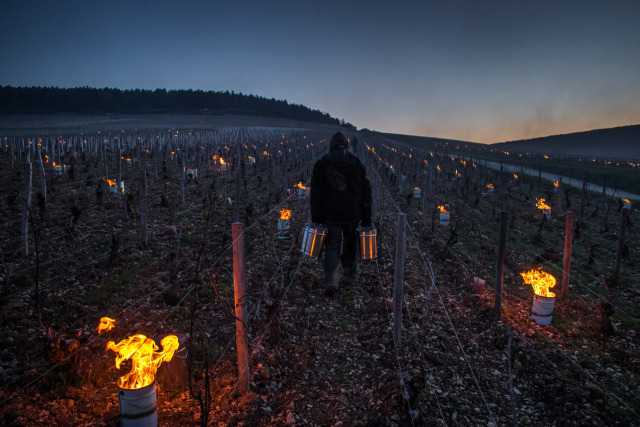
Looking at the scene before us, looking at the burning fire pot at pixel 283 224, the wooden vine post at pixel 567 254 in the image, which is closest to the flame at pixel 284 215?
the burning fire pot at pixel 283 224

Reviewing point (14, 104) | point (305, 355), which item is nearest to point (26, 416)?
point (305, 355)

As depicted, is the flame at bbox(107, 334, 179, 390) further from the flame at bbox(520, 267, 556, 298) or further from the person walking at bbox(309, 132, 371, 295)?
the flame at bbox(520, 267, 556, 298)

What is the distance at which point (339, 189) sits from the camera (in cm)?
513

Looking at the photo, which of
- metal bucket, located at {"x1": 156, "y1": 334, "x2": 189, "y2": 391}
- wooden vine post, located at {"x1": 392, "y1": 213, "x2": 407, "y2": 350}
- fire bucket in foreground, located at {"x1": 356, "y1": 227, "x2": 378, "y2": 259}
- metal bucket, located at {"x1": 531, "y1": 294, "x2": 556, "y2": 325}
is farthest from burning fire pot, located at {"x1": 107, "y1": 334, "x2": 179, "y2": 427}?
metal bucket, located at {"x1": 531, "y1": 294, "x2": 556, "y2": 325}

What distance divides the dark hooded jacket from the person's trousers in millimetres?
170

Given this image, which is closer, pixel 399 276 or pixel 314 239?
pixel 399 276

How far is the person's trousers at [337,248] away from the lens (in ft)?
17.4

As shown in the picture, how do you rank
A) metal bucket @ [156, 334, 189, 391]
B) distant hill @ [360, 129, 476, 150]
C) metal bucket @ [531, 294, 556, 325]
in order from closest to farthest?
metal bucket @ [156, 334, 189, 391], metal bucket @ [531, 294, 556, 325], distant hill @ [360, 129, 476, 150]

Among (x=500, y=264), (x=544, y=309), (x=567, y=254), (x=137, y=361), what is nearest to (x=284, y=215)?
(x=500, y=264)

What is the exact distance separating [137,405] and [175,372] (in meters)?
0.79

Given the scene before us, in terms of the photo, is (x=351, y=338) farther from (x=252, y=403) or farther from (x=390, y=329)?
(x=252, y=403)

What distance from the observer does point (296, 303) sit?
5.42 metres

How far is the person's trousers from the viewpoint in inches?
209

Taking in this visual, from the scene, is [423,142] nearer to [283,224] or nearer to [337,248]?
[283,224]
